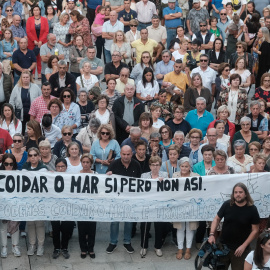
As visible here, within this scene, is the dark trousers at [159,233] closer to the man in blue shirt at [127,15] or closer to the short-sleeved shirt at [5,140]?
the short-sleeved shirt at [5,140]

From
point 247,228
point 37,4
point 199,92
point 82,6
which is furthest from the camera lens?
point 82,6

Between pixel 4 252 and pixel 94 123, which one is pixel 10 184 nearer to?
pixel 4 252

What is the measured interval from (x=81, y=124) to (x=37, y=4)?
19.8 ft

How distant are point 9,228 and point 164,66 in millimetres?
6244

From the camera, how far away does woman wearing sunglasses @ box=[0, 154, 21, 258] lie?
1231 centimetres

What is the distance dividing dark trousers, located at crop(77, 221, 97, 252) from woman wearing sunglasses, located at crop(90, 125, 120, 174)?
1328 mm

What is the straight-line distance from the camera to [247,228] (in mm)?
11141

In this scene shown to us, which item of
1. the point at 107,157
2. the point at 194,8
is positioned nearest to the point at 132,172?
the point at 107,157

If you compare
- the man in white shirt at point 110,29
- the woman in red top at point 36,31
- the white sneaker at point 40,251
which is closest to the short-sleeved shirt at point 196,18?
the man in white shirt at point 110,29

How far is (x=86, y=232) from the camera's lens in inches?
491

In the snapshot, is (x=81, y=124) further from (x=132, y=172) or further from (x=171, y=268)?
(x=171, y=268)

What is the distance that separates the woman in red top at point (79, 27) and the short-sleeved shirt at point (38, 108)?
331 cm

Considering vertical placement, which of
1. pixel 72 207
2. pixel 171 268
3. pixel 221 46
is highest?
pixel 221 46

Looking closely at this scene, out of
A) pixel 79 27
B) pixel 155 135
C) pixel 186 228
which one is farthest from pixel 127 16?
pixel 186 228
